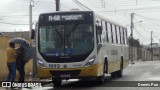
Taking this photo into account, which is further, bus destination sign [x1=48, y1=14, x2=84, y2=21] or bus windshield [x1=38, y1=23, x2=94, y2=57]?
bus destination sign [x1=48, y1=14, x2=84, y2=21]

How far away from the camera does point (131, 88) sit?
55.0 ft

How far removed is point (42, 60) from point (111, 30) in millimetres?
5779

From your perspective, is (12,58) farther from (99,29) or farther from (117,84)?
(117,84)

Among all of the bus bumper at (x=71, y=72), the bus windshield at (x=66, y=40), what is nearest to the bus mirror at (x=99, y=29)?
the bus windshield at (x=66, y=40)

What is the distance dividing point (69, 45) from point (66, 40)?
0.25m

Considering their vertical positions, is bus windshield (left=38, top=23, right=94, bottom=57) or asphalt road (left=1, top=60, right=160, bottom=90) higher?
bus windshield (left=38, top=23, right=94, bottom=57)

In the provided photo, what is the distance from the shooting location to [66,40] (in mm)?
17672

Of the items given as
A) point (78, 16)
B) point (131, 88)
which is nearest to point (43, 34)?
point (78, 16)

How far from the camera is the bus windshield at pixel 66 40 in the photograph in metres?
17.5

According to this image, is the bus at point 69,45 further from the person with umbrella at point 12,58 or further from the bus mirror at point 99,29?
the person with umbrella at point 12,58

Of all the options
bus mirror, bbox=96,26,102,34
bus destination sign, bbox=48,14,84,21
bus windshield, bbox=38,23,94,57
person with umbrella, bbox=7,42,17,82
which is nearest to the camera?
person with umbrella, bbox=7,42,17,82

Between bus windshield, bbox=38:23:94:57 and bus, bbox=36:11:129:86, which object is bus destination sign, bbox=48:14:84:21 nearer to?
bus, bbox=36:11:129:86

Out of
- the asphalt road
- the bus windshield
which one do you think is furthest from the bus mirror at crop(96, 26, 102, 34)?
the asphalt road

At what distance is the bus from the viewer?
17.4 metres
